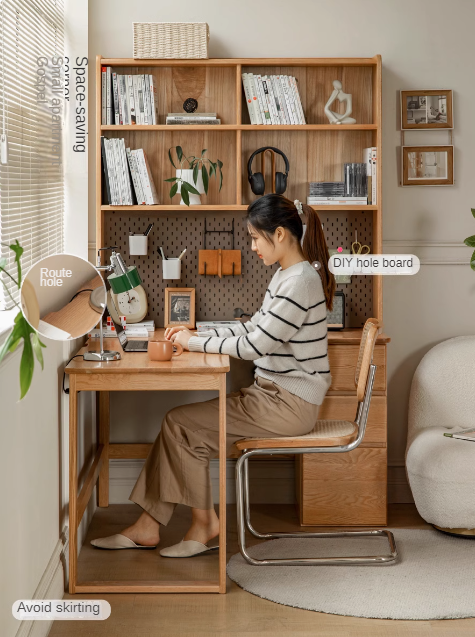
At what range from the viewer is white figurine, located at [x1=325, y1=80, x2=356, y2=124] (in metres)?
3.24

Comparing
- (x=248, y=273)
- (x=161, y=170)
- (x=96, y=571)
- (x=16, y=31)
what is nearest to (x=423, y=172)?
(x=248, y=273)

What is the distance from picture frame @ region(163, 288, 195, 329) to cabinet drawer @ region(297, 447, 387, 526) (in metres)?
0.77

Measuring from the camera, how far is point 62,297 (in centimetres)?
140

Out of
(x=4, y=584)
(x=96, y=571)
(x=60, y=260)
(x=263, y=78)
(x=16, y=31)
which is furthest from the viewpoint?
(x=263, y=78)

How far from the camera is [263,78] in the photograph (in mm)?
3211

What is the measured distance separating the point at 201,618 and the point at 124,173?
5.81ft

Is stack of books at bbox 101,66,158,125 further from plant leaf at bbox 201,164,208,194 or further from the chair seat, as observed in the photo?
the chair seat

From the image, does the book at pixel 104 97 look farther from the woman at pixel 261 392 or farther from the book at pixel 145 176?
the woman at pixel 261 392

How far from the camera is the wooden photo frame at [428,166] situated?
3377 mm

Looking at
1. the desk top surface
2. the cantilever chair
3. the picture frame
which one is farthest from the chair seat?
the picture frame

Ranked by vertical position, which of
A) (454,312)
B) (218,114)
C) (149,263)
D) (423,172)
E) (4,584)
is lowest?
(4,584)

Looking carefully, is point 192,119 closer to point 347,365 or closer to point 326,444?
point 347,365

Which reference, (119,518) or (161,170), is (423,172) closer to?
(161,170)

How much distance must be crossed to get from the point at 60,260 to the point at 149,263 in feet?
6.70
